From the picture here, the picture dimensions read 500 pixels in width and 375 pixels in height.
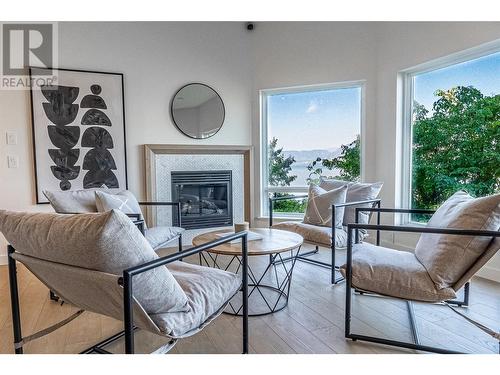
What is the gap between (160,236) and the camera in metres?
2.97

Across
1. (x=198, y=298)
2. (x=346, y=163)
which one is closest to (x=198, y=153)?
(x=346, y=163)

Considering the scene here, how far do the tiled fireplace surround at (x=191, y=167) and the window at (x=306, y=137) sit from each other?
307 mm

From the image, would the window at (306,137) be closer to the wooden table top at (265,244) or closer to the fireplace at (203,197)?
the fireplace at (203,197)

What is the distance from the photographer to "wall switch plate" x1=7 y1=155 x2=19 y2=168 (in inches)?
139

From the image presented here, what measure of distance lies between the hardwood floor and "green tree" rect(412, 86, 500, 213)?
3.48ft

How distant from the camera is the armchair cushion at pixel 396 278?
71.4 inches

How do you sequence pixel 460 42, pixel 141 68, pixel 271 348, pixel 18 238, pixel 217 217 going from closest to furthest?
pixel 18 238 → pixel 271 348 → pixel 460 42 → pixel 141 68 → pixel 217 217

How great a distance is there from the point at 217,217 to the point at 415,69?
2868 millimetres

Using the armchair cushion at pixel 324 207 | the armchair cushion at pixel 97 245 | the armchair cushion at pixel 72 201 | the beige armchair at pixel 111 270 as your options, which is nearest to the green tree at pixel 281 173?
the armchair cushion at pixel 324 207

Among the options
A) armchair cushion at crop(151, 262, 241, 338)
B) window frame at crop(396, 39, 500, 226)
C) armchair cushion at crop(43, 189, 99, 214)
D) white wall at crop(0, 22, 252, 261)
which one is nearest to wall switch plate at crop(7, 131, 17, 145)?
white wall at crop(0, 22, 252, 261)

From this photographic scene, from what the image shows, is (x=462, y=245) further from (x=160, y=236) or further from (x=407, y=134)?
(x=407, y=134)

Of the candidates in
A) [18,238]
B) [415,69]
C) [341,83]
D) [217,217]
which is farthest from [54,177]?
[415,69]
